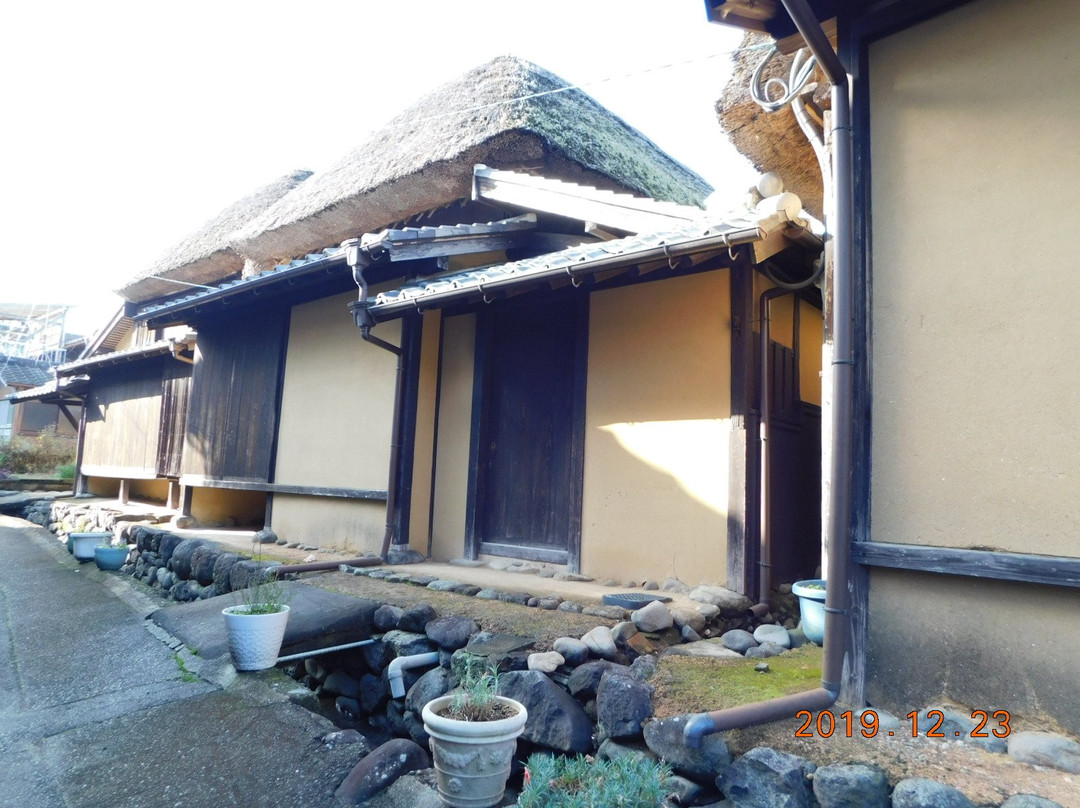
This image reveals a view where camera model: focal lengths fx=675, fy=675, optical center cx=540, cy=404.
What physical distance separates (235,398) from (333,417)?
2.10 metres

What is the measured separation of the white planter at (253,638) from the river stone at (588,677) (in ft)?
6.00

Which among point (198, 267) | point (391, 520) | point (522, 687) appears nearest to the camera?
point (522, 687)

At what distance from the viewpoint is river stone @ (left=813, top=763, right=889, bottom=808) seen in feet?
6.64

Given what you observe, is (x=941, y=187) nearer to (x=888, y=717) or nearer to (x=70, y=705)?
(x=888, y=717)

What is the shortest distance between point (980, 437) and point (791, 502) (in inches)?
104

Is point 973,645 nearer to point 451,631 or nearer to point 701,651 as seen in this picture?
point 701,651

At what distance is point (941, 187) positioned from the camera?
108 inches

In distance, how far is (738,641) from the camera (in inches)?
140

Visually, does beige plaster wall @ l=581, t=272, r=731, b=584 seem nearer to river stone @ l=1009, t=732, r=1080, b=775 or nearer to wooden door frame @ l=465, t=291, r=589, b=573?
wooden door frame @ l=465, t=291, r=589, b=573

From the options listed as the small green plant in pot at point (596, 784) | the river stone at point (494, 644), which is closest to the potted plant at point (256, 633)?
the river stone at point (494, 644)

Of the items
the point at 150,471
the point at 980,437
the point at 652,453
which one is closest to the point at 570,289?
the point at 652,453

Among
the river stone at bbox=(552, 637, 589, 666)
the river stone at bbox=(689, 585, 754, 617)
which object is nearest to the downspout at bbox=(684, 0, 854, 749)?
the river stone at bbox=(552, 637, 589, 666)

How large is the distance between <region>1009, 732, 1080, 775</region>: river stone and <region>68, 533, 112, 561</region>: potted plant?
9171 millimetres

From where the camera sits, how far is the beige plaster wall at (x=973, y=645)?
2.32m
